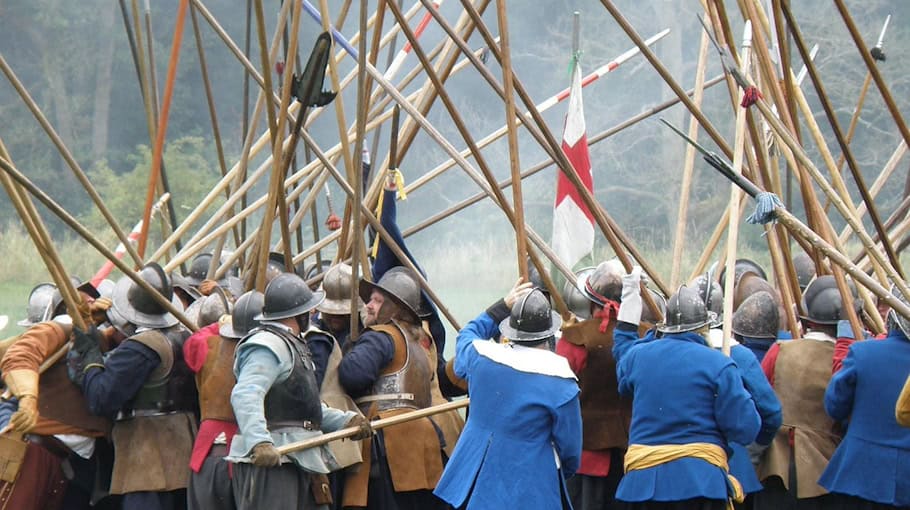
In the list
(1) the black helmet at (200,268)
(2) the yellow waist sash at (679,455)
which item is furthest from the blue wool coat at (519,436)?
(1) the black helmet at (200,268)

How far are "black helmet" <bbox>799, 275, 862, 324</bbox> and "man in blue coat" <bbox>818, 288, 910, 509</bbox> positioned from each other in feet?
1.57

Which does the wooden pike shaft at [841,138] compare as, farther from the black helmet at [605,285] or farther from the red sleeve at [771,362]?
the black helmet at [605,285]

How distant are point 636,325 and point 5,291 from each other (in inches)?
479

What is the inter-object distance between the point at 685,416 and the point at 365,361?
1702mm

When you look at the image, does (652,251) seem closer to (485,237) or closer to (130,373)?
(485,237)

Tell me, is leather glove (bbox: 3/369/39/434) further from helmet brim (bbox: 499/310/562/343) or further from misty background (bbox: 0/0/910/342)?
misty background (bbox: 0/0/910/342)

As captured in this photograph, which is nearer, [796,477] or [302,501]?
[302,501]

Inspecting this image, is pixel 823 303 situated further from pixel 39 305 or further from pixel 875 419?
pixel 39 305

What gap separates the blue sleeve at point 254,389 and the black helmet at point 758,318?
8.69ft

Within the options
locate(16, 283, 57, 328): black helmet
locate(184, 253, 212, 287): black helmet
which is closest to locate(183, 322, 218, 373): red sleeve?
locate(16, 283, 57, 328): black helmet

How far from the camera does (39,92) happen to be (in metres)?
20.1

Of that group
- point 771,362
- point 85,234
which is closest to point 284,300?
point 85,234

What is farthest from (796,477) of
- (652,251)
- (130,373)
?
(652,251)

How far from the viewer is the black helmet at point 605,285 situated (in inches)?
268
